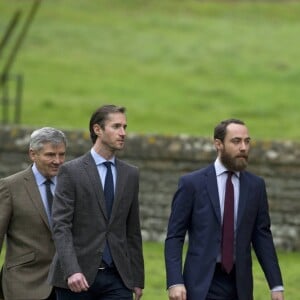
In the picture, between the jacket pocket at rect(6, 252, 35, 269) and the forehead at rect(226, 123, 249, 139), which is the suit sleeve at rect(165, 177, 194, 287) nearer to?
the forehead at rect(226, 123, 249, 139)

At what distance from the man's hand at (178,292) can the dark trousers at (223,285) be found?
0.18m

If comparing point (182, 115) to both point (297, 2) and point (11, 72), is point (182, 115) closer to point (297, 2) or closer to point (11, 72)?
point (11, 72)

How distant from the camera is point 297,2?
41812 mm

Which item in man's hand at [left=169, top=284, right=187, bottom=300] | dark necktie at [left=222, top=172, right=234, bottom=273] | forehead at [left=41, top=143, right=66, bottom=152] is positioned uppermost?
forehead at [left=41, top=143, right=66, bottom=152]

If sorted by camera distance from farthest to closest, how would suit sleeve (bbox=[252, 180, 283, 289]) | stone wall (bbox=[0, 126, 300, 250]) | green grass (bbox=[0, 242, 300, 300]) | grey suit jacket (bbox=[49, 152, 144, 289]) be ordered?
stone wall (bbox=[0, 126, 300, 250])
green grass (bbox=[0, 242, 300, 300])
suit sleeve (bbox=[252, 180, 283, 289])
grey suit jacket (bbox=[49, 152, 144, 289])

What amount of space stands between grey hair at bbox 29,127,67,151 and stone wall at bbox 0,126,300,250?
6.17 meters

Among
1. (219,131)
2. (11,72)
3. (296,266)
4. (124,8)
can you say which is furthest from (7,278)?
(124,8)

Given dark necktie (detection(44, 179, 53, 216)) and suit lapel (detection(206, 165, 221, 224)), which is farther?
dark necktie (detection(44, 179, 53, 216))

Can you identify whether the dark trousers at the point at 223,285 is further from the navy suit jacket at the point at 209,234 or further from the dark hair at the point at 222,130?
the dark hair at the point at 222,130

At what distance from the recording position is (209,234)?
797 cm

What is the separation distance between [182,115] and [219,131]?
55.9 ft

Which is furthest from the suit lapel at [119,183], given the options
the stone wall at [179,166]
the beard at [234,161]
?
the stone wall at [179,166]

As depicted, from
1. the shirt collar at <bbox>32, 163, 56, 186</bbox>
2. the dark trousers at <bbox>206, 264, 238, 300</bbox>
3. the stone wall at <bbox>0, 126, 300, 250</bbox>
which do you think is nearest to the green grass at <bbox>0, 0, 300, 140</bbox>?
the stone wall at <bbox>0, 126, 300, 250</bbox>

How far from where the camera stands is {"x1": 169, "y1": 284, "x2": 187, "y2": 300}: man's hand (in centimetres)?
796
